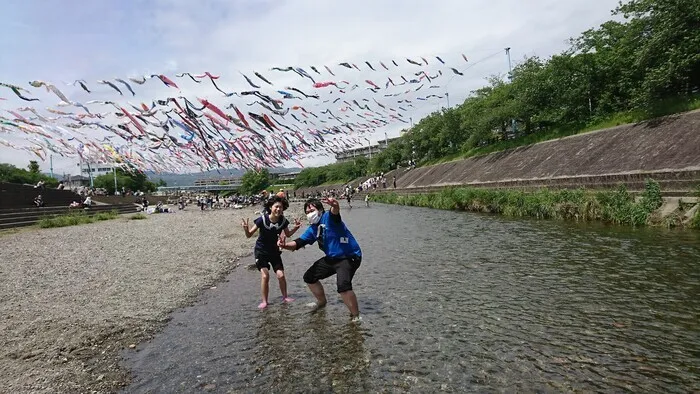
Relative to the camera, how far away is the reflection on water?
479cm

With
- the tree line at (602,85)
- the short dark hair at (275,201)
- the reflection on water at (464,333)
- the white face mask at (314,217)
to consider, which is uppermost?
the tree line at (602,85)

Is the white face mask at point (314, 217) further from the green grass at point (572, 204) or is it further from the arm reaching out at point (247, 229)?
the green grass at point (572, 204)

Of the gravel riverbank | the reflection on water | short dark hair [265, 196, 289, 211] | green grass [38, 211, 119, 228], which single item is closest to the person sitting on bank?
green grass [38, 211, 119, 228]

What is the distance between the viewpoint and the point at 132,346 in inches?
249

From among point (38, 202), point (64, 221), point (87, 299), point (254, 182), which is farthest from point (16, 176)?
point (87, 299)

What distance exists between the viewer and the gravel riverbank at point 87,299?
213 inches

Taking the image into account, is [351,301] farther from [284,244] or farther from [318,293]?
[284,244]

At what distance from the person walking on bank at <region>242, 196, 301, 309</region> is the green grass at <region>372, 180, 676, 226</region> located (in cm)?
1368

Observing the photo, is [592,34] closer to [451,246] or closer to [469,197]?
[469,197]

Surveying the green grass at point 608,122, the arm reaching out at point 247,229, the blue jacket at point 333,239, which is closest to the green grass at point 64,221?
the arm reaching out at point 247,229

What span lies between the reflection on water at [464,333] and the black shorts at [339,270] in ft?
2.23

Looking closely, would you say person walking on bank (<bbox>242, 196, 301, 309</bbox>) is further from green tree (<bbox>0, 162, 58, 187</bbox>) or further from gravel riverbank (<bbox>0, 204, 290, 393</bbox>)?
green tree (<bbox>0, 162, 58, 187</bbox>)

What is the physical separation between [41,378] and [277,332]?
3.16 meters

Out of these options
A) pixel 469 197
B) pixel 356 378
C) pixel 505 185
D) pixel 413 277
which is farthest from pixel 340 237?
pixel 505 185
